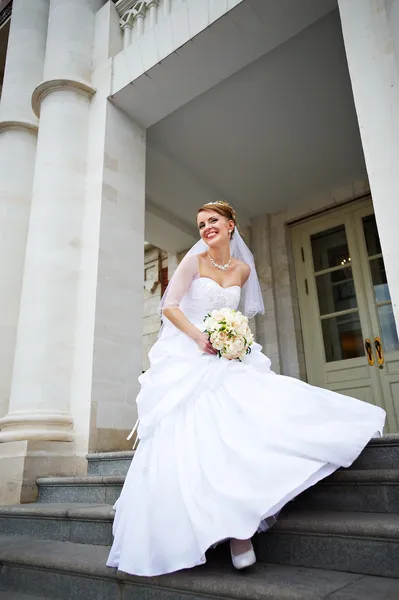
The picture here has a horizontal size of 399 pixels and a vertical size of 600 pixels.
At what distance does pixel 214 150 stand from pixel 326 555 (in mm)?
4937

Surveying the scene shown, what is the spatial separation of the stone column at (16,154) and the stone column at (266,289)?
10.9ft

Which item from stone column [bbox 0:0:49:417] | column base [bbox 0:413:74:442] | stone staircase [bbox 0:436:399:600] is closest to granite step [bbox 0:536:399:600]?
stone staircase [bbox 0:436:399:600]

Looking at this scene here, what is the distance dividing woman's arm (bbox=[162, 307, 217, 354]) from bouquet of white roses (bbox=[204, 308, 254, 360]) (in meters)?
0.04

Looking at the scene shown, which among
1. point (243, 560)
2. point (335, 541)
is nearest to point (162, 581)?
point (243, 560)

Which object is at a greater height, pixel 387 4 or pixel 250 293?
pixel 387 4

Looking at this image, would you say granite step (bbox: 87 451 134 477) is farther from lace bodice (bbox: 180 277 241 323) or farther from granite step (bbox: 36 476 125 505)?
lace bodice (bbox: 180 277 241 323)

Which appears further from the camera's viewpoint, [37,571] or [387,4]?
[387,4]

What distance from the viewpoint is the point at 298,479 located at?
1.69 metres

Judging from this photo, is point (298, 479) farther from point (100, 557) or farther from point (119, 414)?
point (119, 414)

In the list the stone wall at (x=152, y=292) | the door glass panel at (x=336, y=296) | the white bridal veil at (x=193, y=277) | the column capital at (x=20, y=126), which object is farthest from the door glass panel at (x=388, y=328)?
the column capital at (x=20, y=126)

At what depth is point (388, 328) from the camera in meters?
5.51

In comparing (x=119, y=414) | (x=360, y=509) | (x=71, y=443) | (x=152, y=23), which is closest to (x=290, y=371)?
(x=119, y=414)

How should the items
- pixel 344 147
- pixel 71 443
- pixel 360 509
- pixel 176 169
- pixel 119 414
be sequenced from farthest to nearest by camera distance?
pixel 176 169, pixel 344 147, pixel 119 414, pixel 71 443, pixel 360 509

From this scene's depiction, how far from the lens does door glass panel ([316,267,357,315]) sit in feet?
19.6
